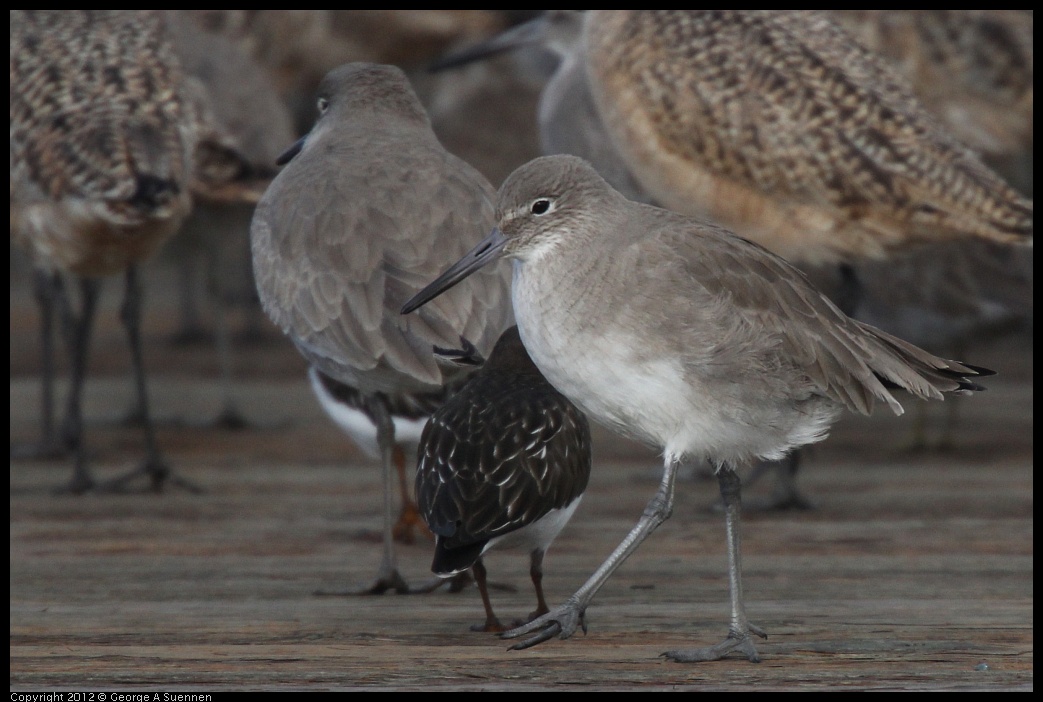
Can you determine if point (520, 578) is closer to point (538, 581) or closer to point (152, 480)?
point (538, 581)

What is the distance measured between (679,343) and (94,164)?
8.45 ft

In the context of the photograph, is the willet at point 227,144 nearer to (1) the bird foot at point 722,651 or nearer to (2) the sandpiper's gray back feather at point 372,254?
(2) the sandpiper's gray back feather at point 372,254

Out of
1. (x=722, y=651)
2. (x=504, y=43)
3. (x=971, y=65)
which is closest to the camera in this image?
(x=722, y=651)

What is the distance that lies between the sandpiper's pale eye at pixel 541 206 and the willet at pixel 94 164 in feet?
6.43

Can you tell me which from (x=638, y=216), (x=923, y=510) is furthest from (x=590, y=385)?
(x=923, y=510)

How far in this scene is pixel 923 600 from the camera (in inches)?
157

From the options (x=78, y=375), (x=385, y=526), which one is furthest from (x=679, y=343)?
(x=78, y=375)

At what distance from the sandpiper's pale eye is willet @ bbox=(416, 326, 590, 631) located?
1.58ft

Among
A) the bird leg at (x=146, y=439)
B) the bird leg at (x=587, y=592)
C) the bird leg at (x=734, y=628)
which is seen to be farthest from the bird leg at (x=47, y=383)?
the bird leg at (x=734, y=628)

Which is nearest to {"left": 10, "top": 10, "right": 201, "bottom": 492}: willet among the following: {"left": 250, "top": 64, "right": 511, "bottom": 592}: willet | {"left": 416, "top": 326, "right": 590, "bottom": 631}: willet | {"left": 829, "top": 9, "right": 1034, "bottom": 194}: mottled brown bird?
{"left": 250, "top": 64, "right": 511, "bottom": 592}: willet

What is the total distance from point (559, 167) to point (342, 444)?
9.27 feet

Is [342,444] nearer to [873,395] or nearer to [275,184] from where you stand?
[275,184]

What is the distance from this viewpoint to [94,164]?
207 inches

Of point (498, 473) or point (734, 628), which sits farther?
point (498, 473)
